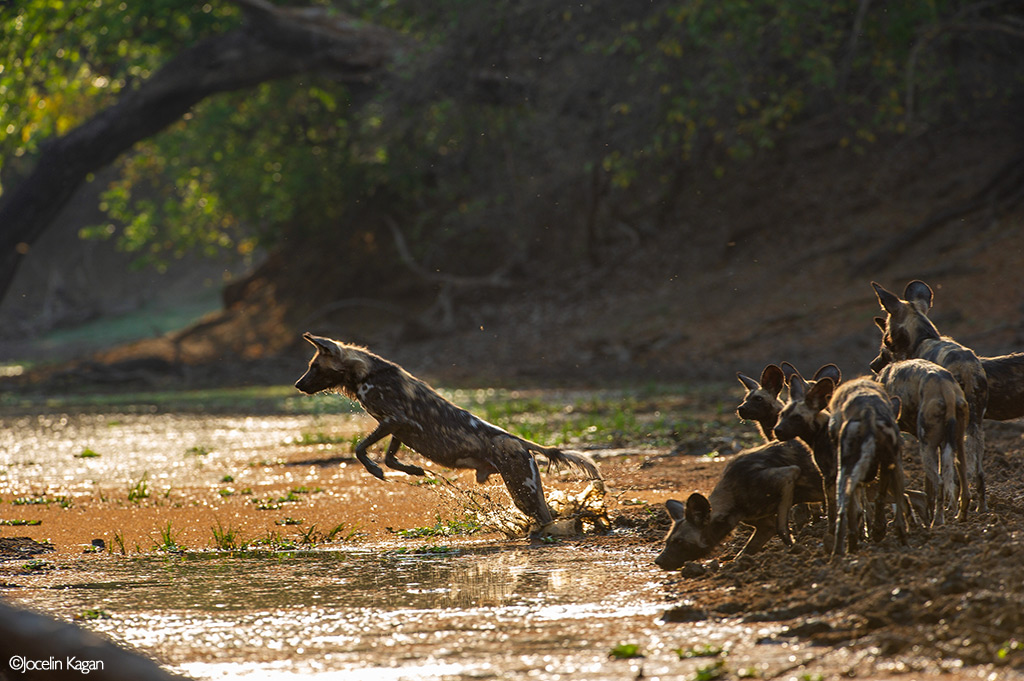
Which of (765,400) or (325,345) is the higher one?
(325,345)

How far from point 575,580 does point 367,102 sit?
22276 millimetres

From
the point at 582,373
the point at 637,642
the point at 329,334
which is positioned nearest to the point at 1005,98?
the point at 582,373

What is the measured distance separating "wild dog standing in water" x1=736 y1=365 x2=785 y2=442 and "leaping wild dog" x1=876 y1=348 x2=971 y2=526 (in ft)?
3.18

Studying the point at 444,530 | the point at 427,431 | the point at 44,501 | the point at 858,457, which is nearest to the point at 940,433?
the point at 858,457

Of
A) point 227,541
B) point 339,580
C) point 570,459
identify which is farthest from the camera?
point 570,459

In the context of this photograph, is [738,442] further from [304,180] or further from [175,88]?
[304,180]

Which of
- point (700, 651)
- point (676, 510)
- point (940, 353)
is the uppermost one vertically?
point (940, 353)

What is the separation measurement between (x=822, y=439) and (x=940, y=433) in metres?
0.67

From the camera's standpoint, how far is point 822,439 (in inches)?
248

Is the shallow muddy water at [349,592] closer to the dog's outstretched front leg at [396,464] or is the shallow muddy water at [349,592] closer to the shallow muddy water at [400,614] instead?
the shallow muddy water at [400,614]

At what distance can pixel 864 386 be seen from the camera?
593cm

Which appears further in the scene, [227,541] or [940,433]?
[227,541]

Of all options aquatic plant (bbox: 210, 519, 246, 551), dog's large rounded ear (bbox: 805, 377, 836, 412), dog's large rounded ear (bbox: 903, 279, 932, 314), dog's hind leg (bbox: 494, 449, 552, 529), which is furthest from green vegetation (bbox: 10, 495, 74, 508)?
dog's large rounded ear (bbox: 903, 279, 932, 314)

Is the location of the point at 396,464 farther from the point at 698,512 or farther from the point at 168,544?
the point at 698,512
